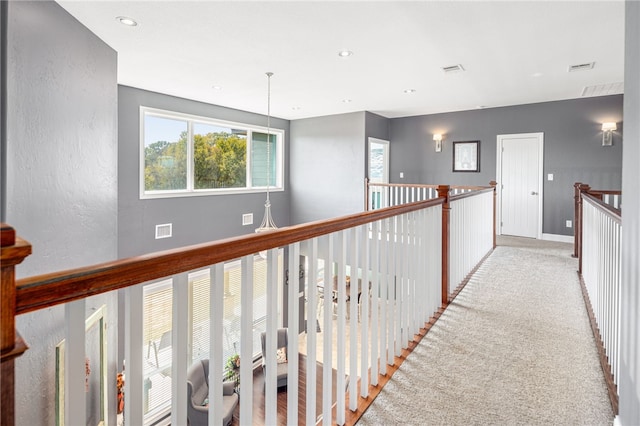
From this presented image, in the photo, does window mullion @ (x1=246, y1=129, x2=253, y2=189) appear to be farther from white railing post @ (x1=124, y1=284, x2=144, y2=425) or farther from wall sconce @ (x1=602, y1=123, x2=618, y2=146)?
white railing post @ (x1=124, y1=284, x2=144, y2=425)

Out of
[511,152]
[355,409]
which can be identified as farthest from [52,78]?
[511,152]

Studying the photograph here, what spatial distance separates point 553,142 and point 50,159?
6.99 m

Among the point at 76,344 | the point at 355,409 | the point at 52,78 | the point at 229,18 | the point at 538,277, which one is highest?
the point at 229,18

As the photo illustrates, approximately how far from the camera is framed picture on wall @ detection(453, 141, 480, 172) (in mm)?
6920

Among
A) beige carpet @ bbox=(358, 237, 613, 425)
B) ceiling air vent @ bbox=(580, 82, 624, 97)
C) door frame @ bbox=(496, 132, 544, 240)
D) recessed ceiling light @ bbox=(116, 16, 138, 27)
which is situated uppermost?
ceiling air vent @ bbox=(580, 82, 624, 97)

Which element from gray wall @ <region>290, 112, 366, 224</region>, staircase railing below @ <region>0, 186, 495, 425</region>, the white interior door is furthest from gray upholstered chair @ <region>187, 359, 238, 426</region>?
the white interior door

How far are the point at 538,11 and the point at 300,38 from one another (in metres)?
2.04

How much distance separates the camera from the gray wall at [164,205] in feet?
16.8

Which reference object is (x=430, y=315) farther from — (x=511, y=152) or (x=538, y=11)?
(x=511, y=152)

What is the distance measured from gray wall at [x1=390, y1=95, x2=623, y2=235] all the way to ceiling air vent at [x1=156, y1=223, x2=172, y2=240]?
5.13m

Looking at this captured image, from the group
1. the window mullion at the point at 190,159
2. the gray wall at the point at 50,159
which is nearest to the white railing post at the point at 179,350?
the gray wall at the point at 50,159

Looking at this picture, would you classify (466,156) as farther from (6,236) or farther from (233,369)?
(6,236)

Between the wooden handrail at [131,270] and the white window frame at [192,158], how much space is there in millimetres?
4907

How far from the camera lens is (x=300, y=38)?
3.42m
